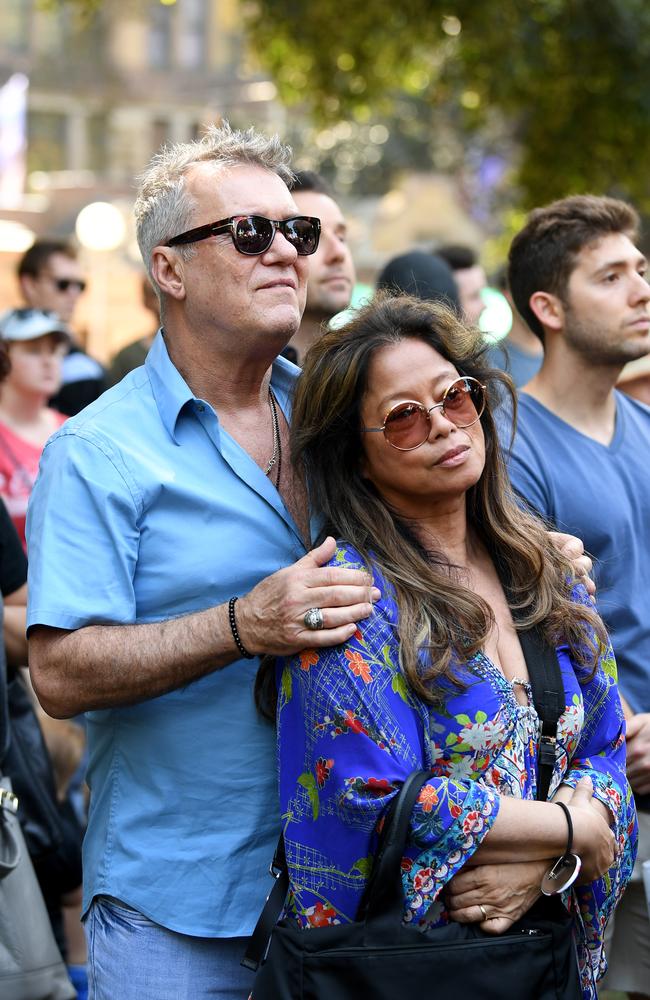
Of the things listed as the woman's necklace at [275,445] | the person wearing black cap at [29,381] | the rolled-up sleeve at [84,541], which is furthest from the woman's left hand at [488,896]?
the person wearing black cap at [29,381]

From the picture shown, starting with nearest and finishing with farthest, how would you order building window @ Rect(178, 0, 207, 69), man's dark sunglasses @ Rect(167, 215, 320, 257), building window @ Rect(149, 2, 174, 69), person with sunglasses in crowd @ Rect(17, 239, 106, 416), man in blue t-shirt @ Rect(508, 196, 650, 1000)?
1. man's dark sunglasses @ Rect(167, 215, 320, 257)
2. man in blue t-shirt @ Rect(508, 196, 650, 1000)
3. person with sunglasses in crowd @ Rect(17, 239, 106, 416)
4. building window @ Rect(149, 2, 174, 69)
5. building window @ Rect(178, 0, 207, 69)

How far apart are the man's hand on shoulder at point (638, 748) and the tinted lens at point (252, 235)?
160 centimetres

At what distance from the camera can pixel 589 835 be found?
8.29 ft

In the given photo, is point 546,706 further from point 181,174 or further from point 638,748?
point 181,174

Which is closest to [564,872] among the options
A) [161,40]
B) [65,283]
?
[65,283]

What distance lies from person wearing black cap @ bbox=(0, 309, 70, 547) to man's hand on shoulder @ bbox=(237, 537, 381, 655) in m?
3.27

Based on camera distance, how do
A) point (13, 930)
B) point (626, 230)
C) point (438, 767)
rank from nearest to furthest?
point (438, 767)
point (13, 930)
point (626, 230)

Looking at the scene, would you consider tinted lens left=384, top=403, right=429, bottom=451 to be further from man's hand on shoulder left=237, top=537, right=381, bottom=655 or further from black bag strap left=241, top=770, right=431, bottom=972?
black bag strap left=241, top=770, right=431, bottom=972

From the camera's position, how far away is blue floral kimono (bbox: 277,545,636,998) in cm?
237

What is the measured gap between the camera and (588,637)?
108 inches

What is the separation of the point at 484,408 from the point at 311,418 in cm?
36

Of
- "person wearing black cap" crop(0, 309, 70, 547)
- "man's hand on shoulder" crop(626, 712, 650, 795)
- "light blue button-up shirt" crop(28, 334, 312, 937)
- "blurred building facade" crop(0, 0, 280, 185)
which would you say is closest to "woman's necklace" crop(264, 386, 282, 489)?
"light blue button-up shirt" crop(28, 334, 312, 937)

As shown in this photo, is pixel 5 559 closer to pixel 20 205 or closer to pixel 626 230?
pixel 626 230

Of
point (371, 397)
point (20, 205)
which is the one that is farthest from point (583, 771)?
point (20, 205)
